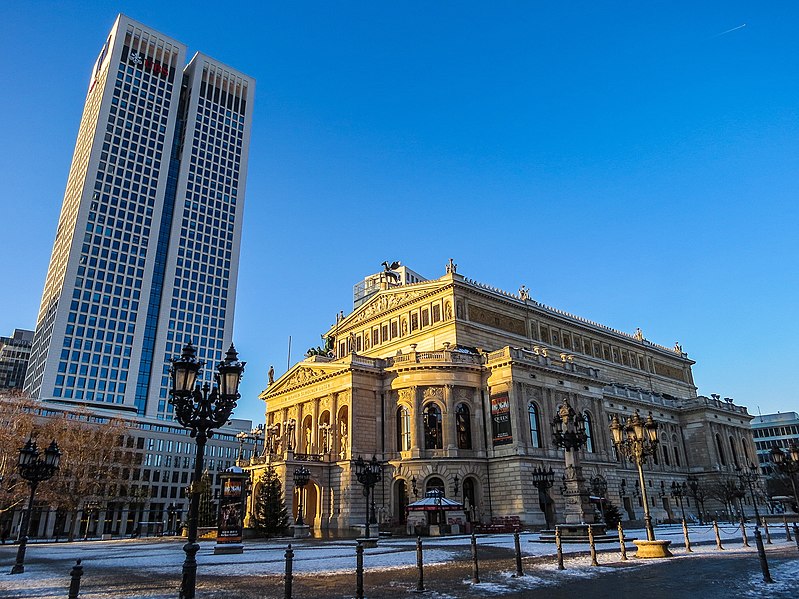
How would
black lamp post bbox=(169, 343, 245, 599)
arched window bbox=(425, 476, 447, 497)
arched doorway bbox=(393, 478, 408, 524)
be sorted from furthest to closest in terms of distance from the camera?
arched doorway bbox=(393, 478, 408, 524), arched window bbox=(425, 476, 447, 497), black lamp post bbox=(169, 343, 245, 599)

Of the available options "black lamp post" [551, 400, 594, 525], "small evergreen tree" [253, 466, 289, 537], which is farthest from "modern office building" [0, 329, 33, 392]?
"black lamp post" [551, 400, 594, 525]

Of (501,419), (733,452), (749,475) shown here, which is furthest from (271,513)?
(733,452)

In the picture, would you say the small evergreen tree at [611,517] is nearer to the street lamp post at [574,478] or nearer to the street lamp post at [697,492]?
the street lamp post at [574,478]

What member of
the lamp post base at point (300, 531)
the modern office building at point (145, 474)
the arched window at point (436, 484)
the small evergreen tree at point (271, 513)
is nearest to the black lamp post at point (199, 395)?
the small evergreen tree at point (271, 513)

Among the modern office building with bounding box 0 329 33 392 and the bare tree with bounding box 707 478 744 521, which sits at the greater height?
the modern office building with bounding box 0 329 33 392

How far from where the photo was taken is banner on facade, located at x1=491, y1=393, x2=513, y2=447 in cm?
4797

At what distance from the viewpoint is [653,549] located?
65.4ft

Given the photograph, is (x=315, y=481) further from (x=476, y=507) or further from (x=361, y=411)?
(x=476, y=507)

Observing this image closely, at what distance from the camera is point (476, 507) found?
48062mm

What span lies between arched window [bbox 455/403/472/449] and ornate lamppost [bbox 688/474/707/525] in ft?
93.5

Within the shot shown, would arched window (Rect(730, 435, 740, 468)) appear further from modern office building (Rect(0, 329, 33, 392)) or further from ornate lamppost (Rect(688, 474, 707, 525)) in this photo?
modern office building (Rect(0, 329, 33, 392))

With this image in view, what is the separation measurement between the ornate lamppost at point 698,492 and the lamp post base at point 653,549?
46.8 metres

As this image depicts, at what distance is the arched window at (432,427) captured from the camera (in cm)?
4941

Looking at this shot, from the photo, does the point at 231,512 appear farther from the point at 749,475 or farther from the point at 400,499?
the point at 749,475
